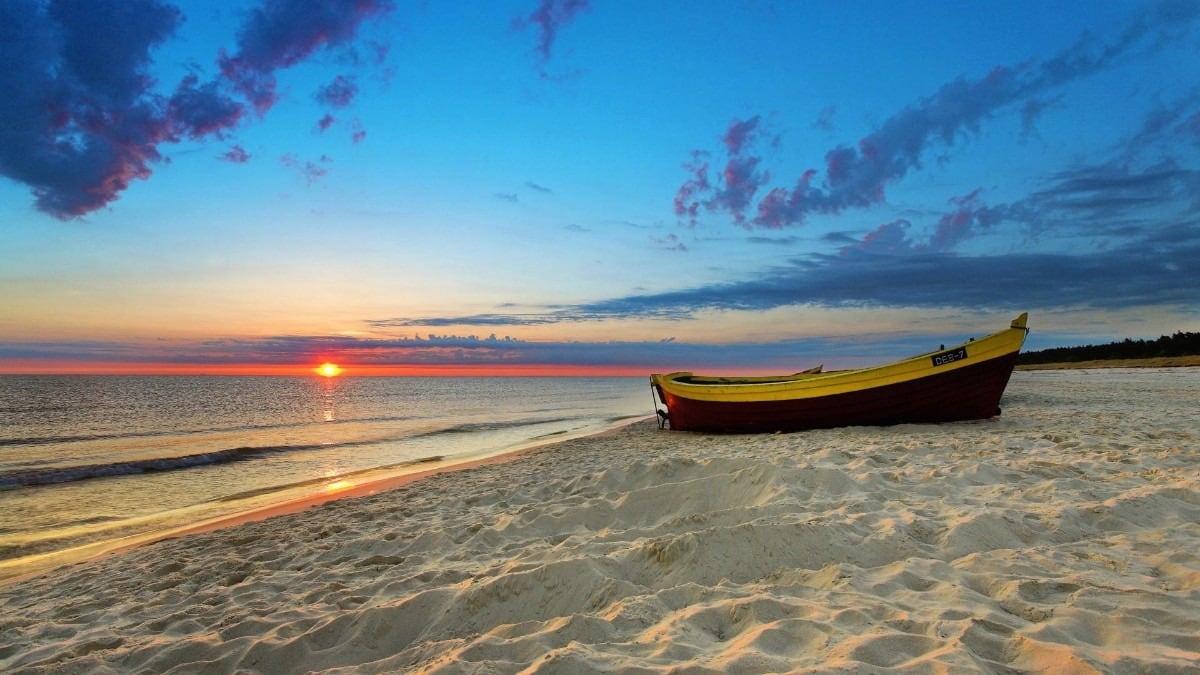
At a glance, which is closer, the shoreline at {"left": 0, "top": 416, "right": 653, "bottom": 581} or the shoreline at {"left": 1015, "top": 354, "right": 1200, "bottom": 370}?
the shoreline at {"left": 0, "top": 416, "right": 653, "bottom": 581}

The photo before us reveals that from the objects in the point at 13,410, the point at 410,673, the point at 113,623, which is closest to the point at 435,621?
the point at 410,673

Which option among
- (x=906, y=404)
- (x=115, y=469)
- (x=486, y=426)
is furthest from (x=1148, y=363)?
Answer: (x=115, y=469)

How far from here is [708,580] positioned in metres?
3.91

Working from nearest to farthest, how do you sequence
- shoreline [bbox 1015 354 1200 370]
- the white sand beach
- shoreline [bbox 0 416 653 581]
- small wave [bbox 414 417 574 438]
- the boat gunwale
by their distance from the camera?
the white sand beach < shoreline [bbox 0 416 653 581] < the boat gunwale < small wave [bbox 414 417 574 438] < shoreline [bbox 1015 354 1200 370]

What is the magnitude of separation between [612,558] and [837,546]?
A: 65.4 inches

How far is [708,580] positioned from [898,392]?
9.52 m

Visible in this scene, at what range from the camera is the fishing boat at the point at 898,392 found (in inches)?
441

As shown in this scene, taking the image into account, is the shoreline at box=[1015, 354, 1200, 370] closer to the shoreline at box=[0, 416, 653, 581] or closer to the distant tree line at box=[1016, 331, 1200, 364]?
the distant tree line at box=[1016, 331, 1200, 364]

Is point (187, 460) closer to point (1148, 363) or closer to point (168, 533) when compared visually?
point (168, 533)

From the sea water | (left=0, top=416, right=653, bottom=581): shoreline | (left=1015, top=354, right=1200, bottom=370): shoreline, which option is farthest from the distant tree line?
(left=0, top=416, right=653, bottom=581): shoreline

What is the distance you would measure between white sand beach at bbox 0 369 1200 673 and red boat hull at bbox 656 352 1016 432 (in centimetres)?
387

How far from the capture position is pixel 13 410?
35688 millimetres

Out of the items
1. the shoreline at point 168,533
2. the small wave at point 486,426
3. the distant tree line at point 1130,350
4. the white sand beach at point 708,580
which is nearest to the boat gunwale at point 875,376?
the white sand beach at point 708,580

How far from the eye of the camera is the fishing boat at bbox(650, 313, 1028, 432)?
1121 centimetres
